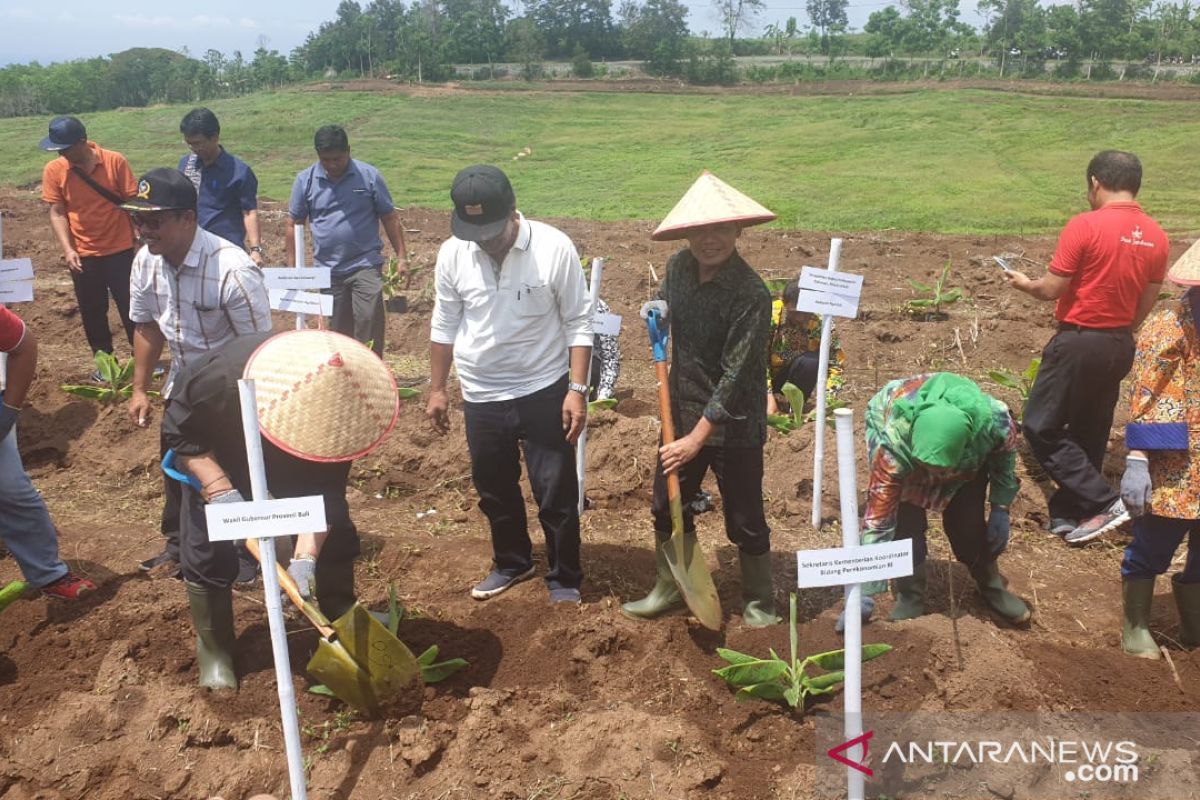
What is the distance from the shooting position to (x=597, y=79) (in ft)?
124

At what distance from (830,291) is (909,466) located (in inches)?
45.5

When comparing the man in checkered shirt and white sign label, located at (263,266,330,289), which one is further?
white sign label, located at (263,266,330,289)

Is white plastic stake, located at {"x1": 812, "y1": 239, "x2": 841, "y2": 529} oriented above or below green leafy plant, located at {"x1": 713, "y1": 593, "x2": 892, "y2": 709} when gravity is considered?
above

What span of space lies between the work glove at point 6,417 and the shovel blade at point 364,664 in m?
1.75

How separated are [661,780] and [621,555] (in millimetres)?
1713

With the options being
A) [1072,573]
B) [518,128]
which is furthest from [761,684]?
[518,128]

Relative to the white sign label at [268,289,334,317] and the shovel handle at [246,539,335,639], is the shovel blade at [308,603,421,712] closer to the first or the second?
the shovel handle at [246,539,335,639]

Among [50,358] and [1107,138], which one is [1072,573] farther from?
[1107,138]

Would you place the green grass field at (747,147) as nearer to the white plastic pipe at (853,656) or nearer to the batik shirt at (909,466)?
the batik shirt at (909,466)

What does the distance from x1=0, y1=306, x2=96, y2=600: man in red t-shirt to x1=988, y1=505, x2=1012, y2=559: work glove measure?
12.8ft

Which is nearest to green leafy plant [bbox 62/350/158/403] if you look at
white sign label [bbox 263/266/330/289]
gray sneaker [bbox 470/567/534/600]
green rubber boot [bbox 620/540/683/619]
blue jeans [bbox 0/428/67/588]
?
white sign label [bbox 263/266/330/289]

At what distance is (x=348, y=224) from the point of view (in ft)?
19.2

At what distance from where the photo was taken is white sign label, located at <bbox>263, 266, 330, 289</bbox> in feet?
16.4

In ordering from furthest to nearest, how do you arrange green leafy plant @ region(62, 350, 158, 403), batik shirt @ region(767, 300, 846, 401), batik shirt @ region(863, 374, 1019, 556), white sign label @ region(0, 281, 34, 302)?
1. green leafy plant @ region(62, 350, 158, 403)
2. batik shirt @ region(767, 300, 846, 401)
3. white sign label @ region(0, 281, 34, 302)
4. batik shirt @ region(863, 374, 1019, 556)
